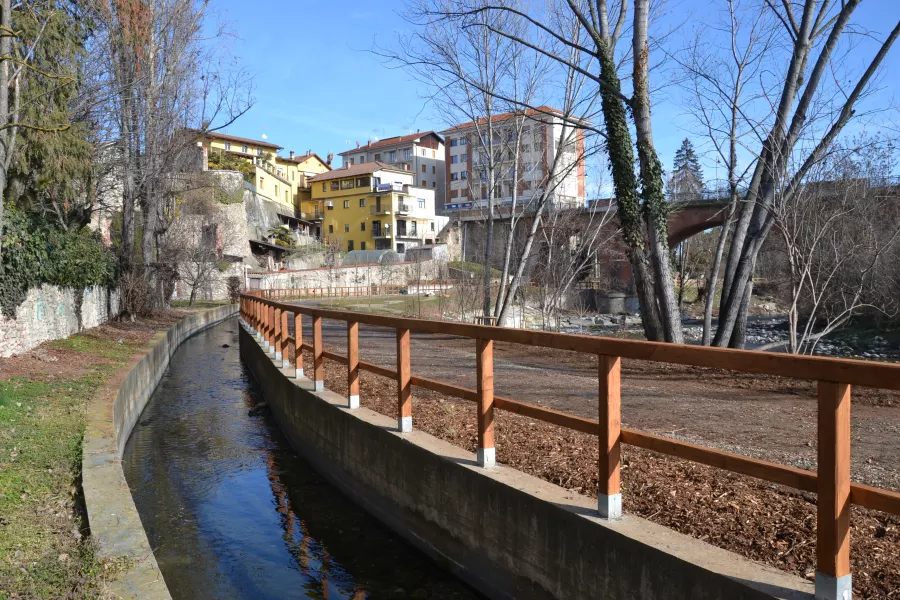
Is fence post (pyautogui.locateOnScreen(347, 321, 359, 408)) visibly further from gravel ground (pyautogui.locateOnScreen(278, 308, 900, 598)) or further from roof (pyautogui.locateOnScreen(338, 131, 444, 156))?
roof (pyautogui.locateOnScreen(338, 131, 444, 156))

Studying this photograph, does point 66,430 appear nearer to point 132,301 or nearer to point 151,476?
point 151,476

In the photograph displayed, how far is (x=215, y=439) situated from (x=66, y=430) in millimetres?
3364

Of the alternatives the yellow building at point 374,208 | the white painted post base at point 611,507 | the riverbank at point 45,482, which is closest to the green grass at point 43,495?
the riverbank at point 45,482

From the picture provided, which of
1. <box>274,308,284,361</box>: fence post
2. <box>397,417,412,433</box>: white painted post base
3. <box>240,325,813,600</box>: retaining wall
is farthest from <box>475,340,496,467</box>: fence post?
<box>274,308,284,361</box>: fence post

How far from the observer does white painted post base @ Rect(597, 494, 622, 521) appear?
4176mm

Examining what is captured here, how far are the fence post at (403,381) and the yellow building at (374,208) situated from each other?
83000 millimetres

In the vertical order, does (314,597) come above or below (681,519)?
below

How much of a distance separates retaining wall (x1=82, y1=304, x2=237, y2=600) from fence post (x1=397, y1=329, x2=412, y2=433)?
7.82 ft

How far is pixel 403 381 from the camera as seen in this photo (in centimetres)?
672

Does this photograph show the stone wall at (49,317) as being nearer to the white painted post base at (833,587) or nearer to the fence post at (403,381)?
the fence post at (403,381)

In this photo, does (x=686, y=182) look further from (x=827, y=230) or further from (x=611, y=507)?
(x=611, y=507)

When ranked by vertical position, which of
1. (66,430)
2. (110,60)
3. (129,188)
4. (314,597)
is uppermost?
(110,60)

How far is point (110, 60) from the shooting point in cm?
2055

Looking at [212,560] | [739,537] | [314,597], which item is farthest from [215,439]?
[739,537]
